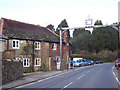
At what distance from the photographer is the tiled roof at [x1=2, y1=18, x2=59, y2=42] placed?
29.4 m

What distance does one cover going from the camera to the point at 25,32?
31969 mm

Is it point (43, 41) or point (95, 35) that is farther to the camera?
point (95, 35)

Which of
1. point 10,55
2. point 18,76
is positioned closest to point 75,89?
point 18,76

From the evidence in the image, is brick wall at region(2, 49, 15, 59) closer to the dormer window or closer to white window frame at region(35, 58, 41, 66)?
the dormer window

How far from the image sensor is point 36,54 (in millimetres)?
31766

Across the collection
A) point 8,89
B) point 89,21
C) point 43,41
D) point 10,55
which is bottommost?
point 8,89

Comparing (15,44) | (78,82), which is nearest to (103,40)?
(15,44)

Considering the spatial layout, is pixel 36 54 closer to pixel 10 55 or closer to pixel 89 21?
pixel 10 55

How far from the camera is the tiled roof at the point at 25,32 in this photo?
96.6ft

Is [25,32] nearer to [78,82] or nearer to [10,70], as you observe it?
[10,70]

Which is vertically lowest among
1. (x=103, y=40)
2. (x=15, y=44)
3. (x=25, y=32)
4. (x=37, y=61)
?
(x=37, y=61)

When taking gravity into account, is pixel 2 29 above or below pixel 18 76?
above

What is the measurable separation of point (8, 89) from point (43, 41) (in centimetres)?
1940

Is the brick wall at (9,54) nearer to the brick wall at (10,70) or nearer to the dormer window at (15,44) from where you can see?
the dormer window at (15,44)
